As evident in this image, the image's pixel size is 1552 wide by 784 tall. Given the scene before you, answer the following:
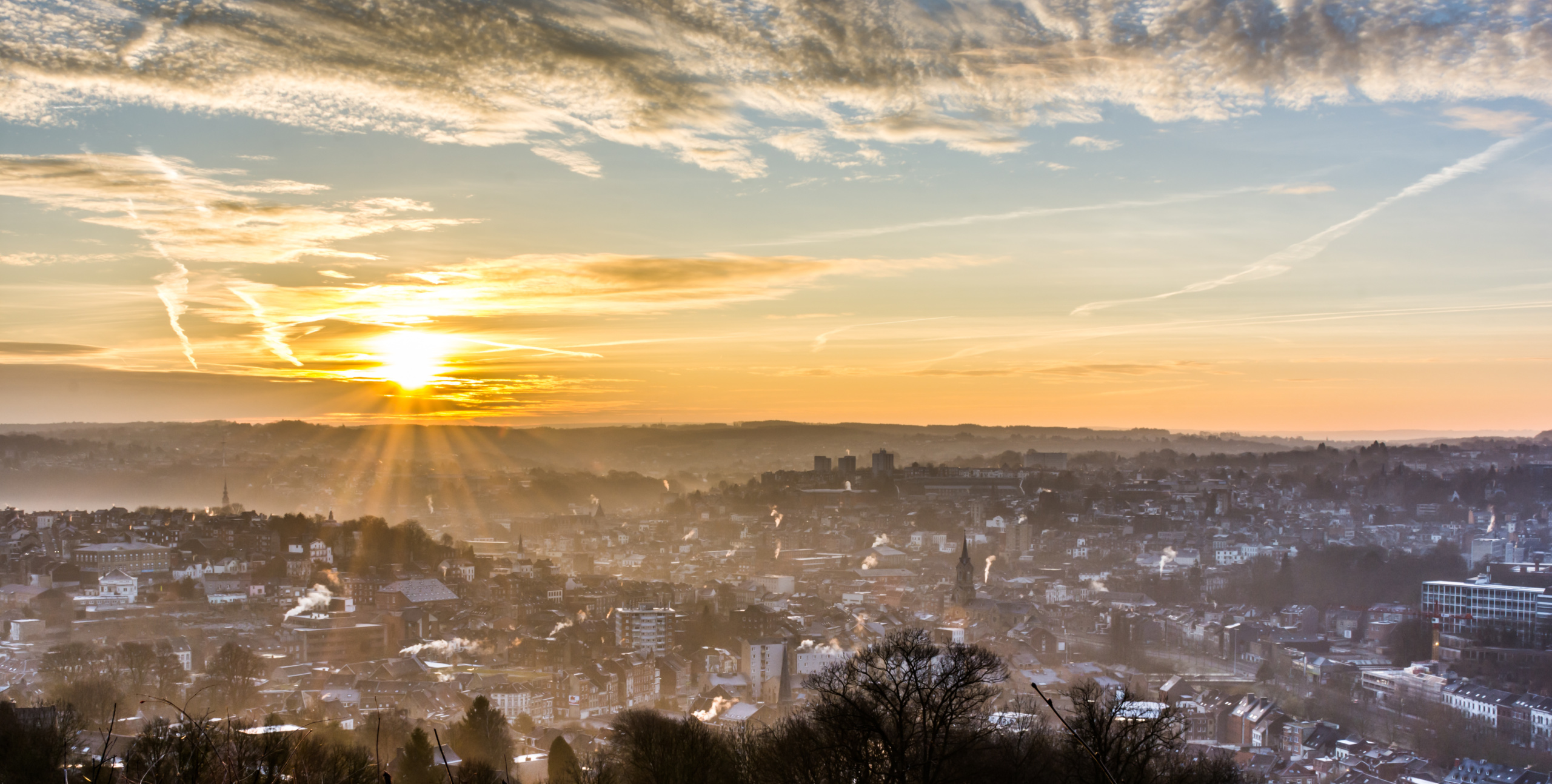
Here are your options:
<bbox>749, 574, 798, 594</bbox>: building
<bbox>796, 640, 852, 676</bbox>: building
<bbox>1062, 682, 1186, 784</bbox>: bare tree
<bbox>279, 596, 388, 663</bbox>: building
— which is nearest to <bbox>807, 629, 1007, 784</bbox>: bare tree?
<bbox>1062, 682, 1186, 784</bbox>: bare tree

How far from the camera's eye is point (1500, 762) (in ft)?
67.1

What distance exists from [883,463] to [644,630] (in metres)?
40.1

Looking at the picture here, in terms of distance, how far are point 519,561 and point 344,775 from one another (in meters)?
34.2

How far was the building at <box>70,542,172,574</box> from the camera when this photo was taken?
3469cm

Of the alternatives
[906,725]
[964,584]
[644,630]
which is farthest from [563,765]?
[964,584]

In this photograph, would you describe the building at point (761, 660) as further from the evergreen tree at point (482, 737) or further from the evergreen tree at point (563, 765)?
A: the evergreen tree at point (563, 765)

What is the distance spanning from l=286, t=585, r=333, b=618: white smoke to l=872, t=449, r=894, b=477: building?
38544mm

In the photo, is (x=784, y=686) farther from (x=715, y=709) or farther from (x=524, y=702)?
(x=524, y=702)

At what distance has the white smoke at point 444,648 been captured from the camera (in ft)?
93.8

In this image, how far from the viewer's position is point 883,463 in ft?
229

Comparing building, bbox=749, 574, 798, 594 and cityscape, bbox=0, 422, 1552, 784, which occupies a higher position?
cityscape, bbox=0, 422, 1552, 784

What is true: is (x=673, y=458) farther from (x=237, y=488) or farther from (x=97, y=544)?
(x=97, y=544)

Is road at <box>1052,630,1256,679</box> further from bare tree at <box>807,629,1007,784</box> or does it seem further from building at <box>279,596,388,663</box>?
bare tree at <box>807,629,1007,784</box>

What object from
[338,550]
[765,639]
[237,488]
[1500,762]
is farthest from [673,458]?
[1500,762]
